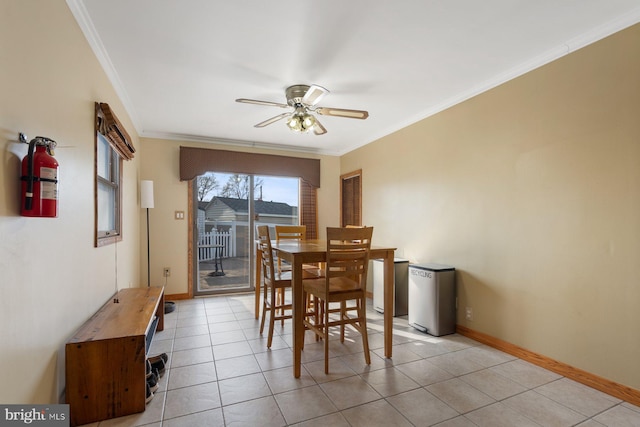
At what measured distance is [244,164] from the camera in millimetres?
4852

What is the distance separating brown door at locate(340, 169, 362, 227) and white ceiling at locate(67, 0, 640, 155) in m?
1.88

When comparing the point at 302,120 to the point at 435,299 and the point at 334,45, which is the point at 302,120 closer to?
the point at 334,45

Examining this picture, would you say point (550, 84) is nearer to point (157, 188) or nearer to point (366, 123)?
point (366, 123)

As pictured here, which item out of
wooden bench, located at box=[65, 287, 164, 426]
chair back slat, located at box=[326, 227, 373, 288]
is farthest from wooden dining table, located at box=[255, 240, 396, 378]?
wooden bench, located at box=[65, 287, 164, 426]

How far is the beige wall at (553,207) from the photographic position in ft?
6.48

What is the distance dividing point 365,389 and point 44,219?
6.96 feet

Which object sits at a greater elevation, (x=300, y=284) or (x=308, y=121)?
(x=308, y=121)

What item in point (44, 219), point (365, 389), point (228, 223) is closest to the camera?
point (44, 219)

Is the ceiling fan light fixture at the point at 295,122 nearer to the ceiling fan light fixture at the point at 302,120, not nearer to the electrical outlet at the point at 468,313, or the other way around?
the ceiling fan light fixture at the point at 302,120

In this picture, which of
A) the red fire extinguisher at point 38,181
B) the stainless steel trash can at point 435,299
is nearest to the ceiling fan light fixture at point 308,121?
the stainless steel trash can at point 435,299

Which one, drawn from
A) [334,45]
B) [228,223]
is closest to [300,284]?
[334,45]

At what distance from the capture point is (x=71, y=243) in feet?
5.94

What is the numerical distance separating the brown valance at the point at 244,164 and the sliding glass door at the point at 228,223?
0.19 meters

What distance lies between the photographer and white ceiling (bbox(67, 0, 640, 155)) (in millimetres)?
1880
